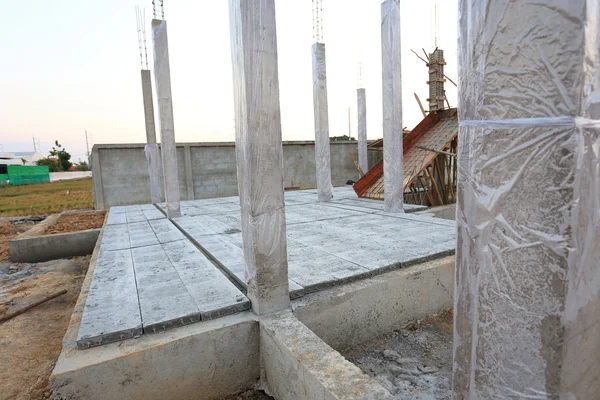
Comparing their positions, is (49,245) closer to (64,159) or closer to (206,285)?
(206,285)

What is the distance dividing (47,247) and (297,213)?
5.09 m

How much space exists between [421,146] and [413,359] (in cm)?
658

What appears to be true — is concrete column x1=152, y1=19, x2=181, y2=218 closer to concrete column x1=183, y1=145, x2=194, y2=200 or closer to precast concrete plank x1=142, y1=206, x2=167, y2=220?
precast concrete plank x1=142, y1=206, x2=167, y2=220

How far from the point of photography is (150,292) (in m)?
3.17

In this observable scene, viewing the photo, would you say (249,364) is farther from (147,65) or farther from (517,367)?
(147,65)

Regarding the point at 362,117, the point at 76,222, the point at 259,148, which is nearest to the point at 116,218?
the point at 76,222

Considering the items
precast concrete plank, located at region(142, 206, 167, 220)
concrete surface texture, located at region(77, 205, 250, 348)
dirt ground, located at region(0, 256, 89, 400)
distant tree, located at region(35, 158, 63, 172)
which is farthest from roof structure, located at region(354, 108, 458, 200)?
distant tree, located at region(35, 158, 63, 172)

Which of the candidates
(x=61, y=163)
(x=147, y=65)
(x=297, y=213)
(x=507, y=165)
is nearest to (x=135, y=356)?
(x=507, y=165)

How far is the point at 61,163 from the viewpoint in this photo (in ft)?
169

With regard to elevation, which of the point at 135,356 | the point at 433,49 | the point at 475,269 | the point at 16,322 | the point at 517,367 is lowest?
the point at 16,322

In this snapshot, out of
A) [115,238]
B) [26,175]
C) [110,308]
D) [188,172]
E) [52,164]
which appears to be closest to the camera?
[110,308]

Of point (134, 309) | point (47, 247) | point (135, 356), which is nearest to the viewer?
point (135, 356)

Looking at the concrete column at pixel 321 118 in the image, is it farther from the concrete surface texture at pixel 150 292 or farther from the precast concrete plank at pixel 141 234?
the concrete surface texture at pixel 150 292

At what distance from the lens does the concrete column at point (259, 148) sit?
2537 mm
